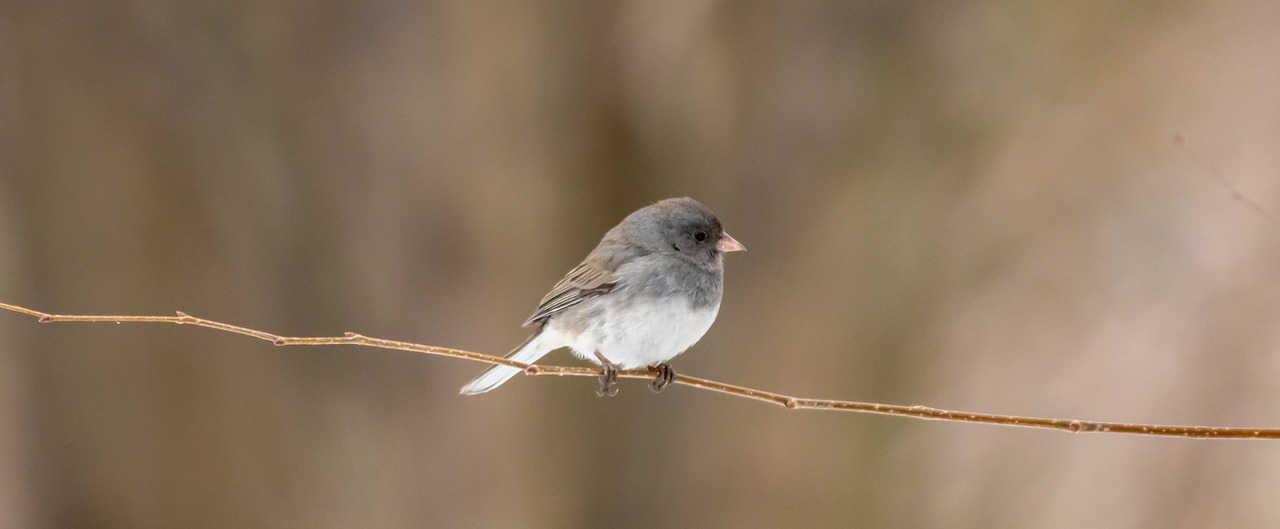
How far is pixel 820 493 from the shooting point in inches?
103

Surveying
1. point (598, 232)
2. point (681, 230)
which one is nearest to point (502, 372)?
point (681, 230)

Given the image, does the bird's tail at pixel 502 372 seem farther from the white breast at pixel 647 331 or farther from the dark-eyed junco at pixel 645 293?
the white breast at pixel 647 331

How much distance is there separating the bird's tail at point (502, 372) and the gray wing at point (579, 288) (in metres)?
0.11

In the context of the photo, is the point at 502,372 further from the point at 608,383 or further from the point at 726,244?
the point at 726,244

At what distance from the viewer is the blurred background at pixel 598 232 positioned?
7.79 feet

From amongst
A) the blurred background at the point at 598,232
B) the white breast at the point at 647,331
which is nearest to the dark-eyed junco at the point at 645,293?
the white breast at the point at 647,331

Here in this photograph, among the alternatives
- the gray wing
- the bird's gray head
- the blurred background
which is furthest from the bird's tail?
the blurred background

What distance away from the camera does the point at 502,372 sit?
159 centimetres

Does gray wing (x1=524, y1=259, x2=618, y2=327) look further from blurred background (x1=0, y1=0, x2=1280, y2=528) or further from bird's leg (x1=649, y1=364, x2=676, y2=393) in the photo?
blurred background (x1=0, y1=0, x2=1280, y2=528)

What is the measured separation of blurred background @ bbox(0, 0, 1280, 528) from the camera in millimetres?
2375

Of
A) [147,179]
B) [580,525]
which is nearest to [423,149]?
[147,179]

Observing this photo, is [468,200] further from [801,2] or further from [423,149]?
[801,2]

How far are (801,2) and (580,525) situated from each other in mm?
1492

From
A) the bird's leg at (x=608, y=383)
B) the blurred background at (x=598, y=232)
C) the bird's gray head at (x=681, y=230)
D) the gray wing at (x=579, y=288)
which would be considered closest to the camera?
the bird's leg at (x=608, y=383)
